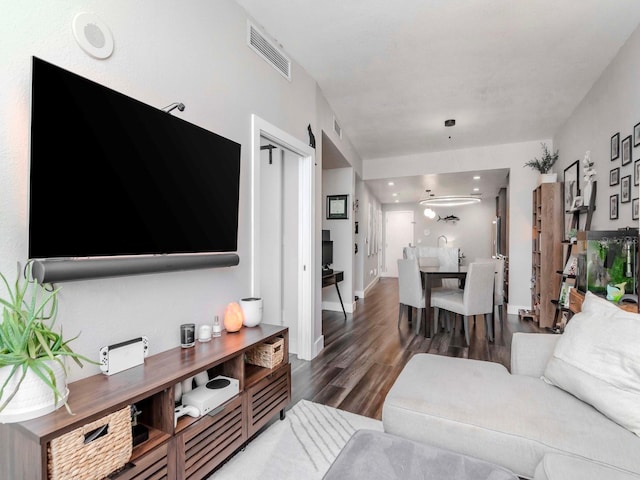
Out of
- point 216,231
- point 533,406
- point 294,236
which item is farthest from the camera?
point 294,236

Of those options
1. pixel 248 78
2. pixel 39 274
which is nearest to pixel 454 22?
pixel 248 78

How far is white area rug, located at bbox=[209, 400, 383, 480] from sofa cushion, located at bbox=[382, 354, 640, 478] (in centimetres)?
54

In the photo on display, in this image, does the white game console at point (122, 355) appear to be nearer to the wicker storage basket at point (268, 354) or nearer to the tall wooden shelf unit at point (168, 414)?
the tall wooden shelf unit at point (168, 414)

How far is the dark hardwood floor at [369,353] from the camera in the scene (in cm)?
252

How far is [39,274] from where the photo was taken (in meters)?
1.14

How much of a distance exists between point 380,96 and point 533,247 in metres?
3.53

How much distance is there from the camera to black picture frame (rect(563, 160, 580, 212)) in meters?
3.91

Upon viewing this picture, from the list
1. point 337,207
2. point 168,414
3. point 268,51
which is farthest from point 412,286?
point 168,414

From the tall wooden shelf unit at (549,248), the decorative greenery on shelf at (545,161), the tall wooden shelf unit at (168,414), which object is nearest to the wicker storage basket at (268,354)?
the tall wooden shelf unit at (168,414)

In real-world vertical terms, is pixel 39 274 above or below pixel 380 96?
below

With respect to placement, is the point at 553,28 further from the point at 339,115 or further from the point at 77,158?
the point at 77,158

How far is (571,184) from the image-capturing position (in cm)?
412

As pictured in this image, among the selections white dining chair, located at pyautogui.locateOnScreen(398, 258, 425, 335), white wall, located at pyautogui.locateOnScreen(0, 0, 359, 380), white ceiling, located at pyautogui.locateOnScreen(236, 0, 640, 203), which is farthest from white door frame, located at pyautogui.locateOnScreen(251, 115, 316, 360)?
white dining chair, located at pyautogui.locateOnScreen(398, 258, 425, 335)

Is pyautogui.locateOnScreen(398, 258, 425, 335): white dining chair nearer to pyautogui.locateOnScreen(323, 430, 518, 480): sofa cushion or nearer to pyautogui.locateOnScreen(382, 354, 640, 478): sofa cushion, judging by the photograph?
pyautogui.locateOnScreen(382, 354, 640, 478): sofa cushion
